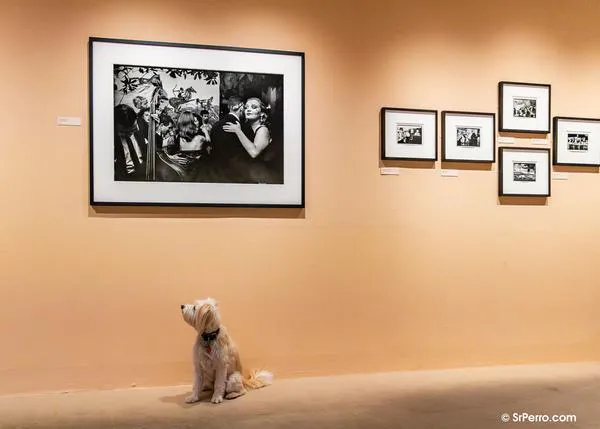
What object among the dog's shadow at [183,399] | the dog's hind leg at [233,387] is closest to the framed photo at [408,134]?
the dog's hind leg at [233,387]

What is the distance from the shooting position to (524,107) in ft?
15.5

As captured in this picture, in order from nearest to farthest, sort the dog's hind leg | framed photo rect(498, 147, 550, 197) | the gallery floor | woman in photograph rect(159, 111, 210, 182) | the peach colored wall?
1. the gallery floor
2. the dog's hind leg
3. the peach colored wall
4. woman in photograph rect(159, 111, 210, 182)
5. framed photo rect(498, 147, 550, 197)

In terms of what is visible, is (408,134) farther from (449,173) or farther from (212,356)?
(212,356)

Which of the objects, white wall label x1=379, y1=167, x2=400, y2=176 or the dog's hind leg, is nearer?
the dog's hind leg

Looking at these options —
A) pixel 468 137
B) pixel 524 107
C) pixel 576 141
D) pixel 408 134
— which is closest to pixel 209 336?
pixel 408 134

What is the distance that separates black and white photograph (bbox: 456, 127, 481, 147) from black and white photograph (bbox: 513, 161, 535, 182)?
0.35 m

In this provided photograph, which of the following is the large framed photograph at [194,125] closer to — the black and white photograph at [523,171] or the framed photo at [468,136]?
the framed photo at [468,136]

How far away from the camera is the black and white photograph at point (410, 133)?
449 centimetres

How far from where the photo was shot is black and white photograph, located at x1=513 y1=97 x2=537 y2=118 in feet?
15.4

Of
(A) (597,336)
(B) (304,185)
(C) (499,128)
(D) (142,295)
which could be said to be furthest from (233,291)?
(A) (597,336)

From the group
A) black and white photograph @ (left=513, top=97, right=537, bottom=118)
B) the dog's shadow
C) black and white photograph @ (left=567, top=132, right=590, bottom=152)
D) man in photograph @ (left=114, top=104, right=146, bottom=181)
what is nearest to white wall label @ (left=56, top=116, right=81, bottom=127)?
man in photograph @ (left=114, top=104, right=146, bottom=181)

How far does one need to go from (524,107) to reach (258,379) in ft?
9.23

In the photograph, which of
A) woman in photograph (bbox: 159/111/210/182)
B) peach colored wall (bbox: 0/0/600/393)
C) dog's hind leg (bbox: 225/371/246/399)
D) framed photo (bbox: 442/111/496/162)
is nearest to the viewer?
dog's hind leg (bbox: 225/371/246/399)

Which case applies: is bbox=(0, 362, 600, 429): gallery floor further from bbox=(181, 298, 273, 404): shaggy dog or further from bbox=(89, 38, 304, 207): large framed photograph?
bbox=(89, 38, 304, 207): large framed photograph
